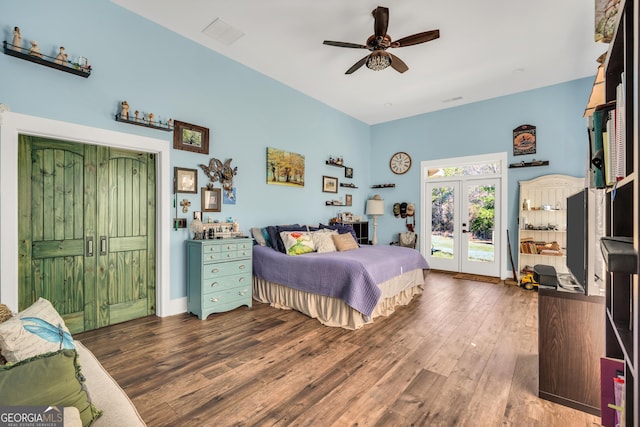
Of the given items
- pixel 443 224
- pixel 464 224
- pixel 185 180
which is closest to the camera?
pixel 185 180

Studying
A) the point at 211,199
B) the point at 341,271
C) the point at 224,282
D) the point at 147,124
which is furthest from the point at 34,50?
the point at 341,271

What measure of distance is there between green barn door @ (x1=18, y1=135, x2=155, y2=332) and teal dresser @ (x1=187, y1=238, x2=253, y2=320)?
1.63 ft

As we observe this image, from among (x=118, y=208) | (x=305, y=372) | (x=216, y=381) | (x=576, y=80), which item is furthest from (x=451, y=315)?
(x=576, y=80)

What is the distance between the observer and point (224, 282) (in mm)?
3533

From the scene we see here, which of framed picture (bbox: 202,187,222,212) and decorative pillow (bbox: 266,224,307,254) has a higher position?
framed picture (bbox: 202,187,222,212)

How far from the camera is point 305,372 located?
2258mm

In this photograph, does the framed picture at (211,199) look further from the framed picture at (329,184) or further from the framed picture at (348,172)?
the framed picture at (348,172)

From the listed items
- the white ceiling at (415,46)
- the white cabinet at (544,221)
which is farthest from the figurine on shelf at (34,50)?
the white cabinet at (544,221)

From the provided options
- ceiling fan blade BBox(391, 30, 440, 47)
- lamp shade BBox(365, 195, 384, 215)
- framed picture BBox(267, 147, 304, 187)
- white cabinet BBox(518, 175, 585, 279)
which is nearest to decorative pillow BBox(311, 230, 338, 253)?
framed picture BBox(267, 147, 304, 187)

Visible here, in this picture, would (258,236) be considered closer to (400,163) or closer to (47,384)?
(47,384)

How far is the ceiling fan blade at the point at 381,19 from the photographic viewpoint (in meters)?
2.84

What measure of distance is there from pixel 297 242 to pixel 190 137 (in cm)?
192

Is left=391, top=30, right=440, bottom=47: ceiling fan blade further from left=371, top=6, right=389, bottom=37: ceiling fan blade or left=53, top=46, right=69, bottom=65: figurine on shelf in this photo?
left=53, top=46, right=69, bottom=65: figurine on shelf

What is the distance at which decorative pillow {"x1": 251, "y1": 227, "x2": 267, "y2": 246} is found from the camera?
4285 millimetres
